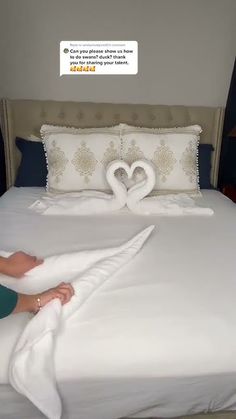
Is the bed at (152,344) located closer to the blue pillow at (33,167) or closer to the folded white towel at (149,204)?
the folded white towel at (149,204)

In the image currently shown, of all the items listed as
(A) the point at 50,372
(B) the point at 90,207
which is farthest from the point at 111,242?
(A) the point at 50,372

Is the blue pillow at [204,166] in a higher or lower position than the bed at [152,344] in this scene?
higher

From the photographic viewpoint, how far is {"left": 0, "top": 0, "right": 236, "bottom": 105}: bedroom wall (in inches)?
98.6

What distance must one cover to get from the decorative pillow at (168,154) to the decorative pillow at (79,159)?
0.09 meters

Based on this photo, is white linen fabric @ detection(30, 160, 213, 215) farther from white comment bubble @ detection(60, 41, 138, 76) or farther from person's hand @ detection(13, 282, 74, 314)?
white comment bubble @ detection(60, 41, 138, 76)

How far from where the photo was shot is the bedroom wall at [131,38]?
250 centimetres

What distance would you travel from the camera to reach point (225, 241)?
4.71 ft

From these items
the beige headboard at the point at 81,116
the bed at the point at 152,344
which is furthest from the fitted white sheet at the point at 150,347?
the beige headboard at the point at 81,116

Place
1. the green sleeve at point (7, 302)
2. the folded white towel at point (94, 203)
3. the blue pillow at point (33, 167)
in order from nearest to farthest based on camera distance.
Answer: the green sleeve at point (7, 302), the folded white towel at point (94, 203), the blue pillow at point (33, 167)

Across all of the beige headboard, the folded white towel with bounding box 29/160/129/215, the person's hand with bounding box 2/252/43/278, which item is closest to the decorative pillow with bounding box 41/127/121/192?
the folded white towel with bounding box 29/160/129/215

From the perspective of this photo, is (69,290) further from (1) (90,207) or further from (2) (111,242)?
(1) (90,207)

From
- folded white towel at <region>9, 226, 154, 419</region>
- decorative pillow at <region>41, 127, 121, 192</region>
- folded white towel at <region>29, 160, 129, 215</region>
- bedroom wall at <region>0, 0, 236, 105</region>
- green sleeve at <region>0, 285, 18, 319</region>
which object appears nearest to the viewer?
folded white towel at <region>9, 226, 154, 419</region>

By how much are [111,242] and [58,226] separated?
0.98ft

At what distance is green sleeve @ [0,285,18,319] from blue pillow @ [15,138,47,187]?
4.82 feet
